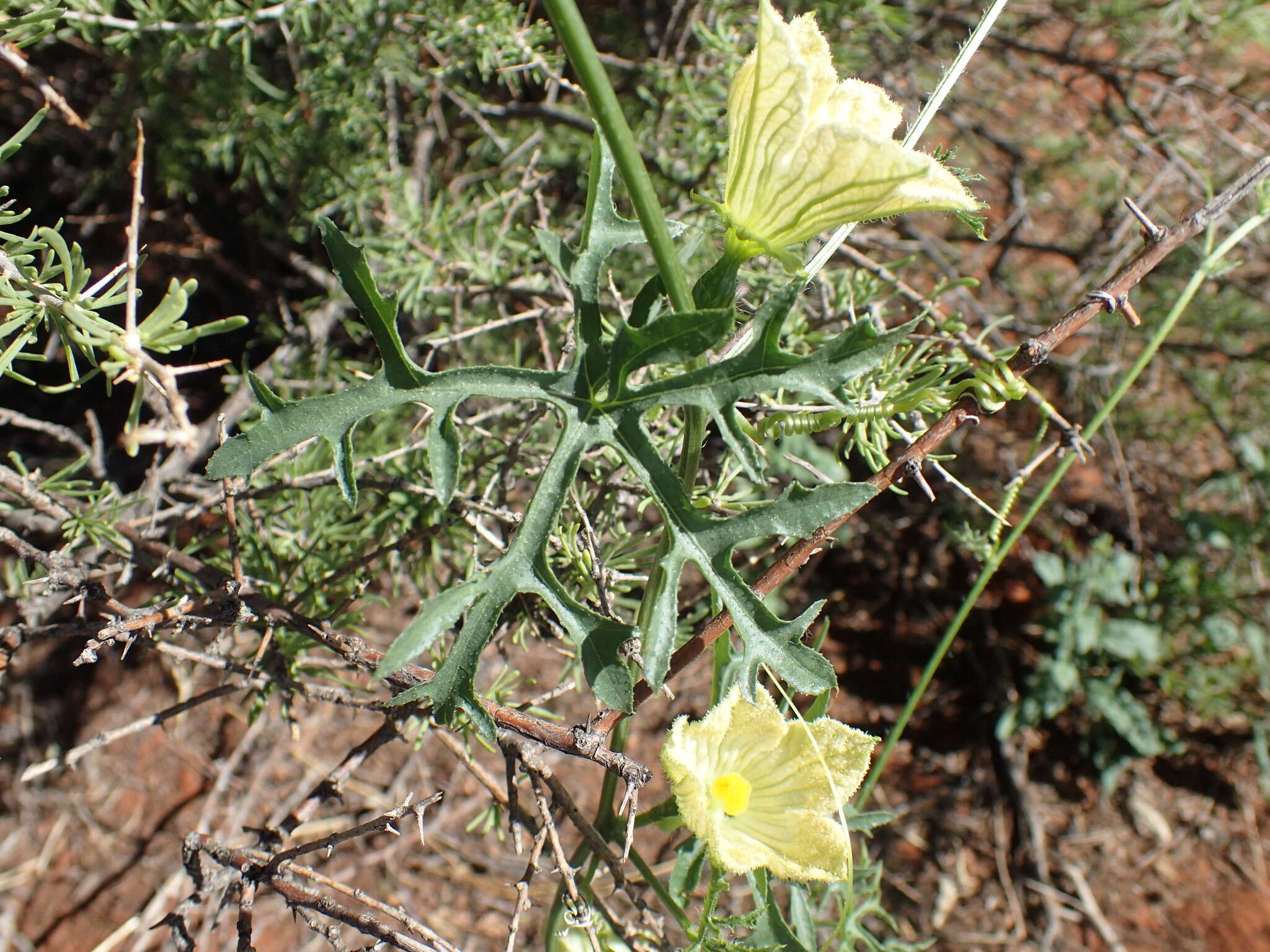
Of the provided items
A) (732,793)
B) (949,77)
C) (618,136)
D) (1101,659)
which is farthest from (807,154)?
(1101,659)

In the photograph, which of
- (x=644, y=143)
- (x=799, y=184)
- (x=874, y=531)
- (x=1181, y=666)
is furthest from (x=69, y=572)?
(x=1181, y=666)

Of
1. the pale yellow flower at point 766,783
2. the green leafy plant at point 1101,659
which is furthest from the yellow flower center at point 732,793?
the green leafy plant at point 1101,659

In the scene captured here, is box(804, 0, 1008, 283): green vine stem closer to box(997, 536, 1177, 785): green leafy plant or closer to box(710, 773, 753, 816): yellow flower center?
box(710, 773, 753, 816): yellow flower center

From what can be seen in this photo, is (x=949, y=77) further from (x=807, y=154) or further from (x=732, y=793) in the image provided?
(x=732, y=793)

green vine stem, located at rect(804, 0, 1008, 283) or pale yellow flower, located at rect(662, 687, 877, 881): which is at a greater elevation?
green vine stem, located at rect(804, 0, 1008, 283)

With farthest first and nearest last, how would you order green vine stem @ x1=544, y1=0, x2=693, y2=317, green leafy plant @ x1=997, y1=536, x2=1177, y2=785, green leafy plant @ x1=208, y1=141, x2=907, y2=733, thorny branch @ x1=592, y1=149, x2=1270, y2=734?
1. green leafy plant @ x1=997, y1=536, x2=1177, y2=785
2. thorny branch @ x1=592, y1=149, x2=1270, y2=734
3. green leafy plant @ x1=208, y1=141, x2=907, y2=733
4. green vine stem @ x1=544, y1=0, x2=693, y2=317

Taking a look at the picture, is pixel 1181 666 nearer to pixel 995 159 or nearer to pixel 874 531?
pixel 874 531

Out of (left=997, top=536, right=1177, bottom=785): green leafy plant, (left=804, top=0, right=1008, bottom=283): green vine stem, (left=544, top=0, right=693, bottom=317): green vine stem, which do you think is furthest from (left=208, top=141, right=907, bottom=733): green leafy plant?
(left=997, top=536, right=1177, bottom=785): green leafy plant
